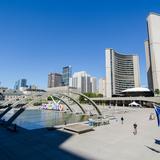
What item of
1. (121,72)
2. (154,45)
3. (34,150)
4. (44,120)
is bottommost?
(34,150)

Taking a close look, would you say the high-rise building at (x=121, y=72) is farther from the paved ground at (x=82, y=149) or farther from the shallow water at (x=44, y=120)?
the paved ground at (x=82, y=149)

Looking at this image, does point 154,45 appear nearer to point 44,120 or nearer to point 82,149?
point 44,120

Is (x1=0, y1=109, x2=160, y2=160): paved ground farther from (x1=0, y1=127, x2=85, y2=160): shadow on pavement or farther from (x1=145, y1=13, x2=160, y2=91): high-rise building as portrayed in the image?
(x1=145, y1=13, x2=160, y2=91): high-rise building

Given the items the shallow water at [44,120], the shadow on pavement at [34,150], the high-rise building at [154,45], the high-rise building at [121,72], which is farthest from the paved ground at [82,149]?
the high-rise building at [121,72]

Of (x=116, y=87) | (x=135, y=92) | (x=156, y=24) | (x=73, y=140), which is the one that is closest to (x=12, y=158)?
(x=73, y=140)

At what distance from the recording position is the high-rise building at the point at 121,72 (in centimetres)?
16862

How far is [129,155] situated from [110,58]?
520ft

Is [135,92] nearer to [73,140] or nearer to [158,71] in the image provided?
[158,71]

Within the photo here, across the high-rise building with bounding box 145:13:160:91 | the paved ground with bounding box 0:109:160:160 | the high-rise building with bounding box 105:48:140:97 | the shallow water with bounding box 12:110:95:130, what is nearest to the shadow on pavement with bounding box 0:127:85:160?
the paved ground with bounding box 0:109:160:160

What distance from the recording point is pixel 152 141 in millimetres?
18828

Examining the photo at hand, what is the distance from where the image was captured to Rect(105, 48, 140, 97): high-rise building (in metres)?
169

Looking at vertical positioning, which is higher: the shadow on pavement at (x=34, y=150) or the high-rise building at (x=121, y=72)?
the high-rise building at (x=121, y=72)

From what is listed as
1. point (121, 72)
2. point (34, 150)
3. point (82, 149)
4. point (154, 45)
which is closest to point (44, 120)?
point (34, 150)

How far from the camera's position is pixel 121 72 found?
598 feet
